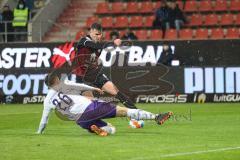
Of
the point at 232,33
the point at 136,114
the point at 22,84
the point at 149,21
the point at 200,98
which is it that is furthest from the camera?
the point at 149,21

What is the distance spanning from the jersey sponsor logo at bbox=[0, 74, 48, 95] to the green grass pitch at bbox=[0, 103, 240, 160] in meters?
6.92

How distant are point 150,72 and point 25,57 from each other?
190 inches

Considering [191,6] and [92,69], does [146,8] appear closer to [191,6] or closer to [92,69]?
[191,6]

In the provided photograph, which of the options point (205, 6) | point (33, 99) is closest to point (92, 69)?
point (33, 99)

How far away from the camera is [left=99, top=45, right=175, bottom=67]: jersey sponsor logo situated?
27828 mm

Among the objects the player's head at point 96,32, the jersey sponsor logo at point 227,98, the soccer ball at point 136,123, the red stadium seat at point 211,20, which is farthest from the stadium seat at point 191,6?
the soccer ball at point 136,123

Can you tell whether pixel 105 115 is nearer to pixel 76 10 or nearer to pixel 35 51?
pixel 35 51

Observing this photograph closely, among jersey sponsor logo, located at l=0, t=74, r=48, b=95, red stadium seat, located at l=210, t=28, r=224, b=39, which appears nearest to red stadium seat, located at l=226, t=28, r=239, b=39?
red stadium seat, located at l=210, t=28, r=224, b=39

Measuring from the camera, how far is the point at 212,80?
2692 cm

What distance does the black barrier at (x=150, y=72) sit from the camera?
27.0 m

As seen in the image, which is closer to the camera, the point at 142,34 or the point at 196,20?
the point at 142,34

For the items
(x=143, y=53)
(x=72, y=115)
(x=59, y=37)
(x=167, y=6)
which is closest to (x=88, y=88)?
(x=72, y=115)

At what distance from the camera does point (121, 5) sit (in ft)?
112

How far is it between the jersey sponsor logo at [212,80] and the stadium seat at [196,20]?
16.1 feet
